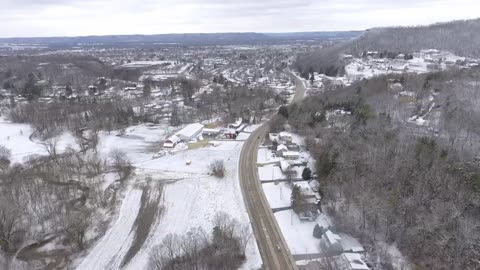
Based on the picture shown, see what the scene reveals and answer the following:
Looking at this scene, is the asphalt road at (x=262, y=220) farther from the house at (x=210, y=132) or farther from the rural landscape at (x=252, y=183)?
the house at (x=210, y=132)

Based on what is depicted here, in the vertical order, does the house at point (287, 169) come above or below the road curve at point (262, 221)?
above

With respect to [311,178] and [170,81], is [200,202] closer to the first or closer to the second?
[311,178]

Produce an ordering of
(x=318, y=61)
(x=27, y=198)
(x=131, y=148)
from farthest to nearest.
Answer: (x=318, y=61)
(x=131, y=148)
(x=27, y=198)

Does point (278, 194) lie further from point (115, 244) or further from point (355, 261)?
point (115, 244)

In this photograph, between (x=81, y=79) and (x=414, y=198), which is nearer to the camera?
(x=414, y=198)

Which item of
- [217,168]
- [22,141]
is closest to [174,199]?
[217,168]

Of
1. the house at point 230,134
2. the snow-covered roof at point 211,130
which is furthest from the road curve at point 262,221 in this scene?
the snow-covered roof at point 211,130

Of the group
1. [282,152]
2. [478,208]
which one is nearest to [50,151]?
[282,152]
